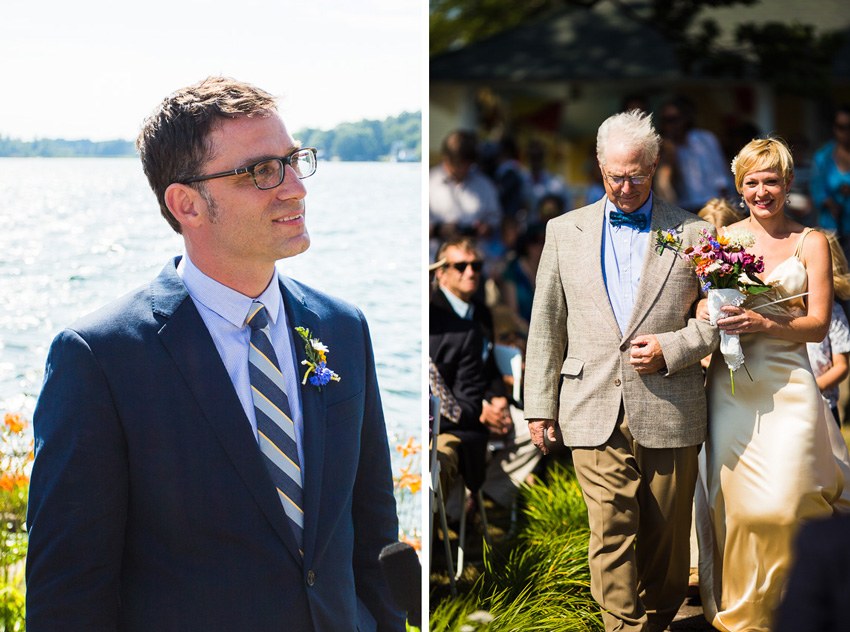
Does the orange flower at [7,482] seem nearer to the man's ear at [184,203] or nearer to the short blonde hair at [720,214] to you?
the man's ear at [184,203]

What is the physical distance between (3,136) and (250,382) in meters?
1.57

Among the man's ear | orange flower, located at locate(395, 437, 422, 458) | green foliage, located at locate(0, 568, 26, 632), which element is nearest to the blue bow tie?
orange flower, located at locate(395, 437, 422, 458)

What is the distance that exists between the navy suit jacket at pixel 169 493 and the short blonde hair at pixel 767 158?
75.5 inches

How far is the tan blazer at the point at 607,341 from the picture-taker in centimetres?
372

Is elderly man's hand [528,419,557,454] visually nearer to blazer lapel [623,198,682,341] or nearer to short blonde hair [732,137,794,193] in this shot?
blazer lapel [623,198,682,341]

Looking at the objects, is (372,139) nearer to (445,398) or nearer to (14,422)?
(445,398)

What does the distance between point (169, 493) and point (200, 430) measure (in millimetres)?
202

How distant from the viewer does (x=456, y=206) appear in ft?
32.3

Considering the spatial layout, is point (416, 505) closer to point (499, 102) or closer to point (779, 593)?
point (779, 593)

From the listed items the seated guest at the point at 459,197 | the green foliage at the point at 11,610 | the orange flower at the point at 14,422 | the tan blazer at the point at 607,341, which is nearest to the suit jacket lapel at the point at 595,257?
the tan blazer at the point at 607,341

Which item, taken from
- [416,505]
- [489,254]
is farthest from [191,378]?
[489,254]

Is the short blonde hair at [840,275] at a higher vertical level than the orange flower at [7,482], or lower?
higher

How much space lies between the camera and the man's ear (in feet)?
9.46

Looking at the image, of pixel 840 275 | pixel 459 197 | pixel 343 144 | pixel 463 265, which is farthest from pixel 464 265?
pixel 459 197
